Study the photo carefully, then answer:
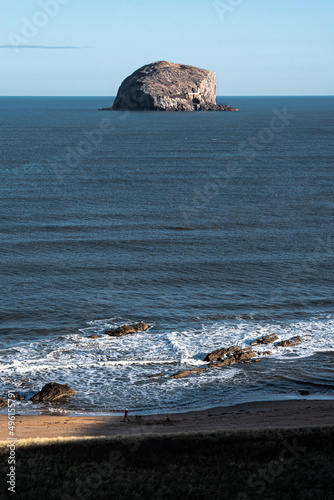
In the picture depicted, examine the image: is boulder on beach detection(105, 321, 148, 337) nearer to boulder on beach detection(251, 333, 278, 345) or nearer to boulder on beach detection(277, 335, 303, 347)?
boulder on beach detection(251, 333, 278, 345)

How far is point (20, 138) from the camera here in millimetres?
189625

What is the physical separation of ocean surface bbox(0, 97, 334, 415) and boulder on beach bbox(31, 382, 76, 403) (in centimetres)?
58

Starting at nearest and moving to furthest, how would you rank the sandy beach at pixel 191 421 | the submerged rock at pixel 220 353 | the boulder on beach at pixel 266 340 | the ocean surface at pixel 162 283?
1. the sandy beach at pixel 191 421
2. the ocean surface at pixel 162 283
3. the submerged rock at pixel 220 353
4. the boulder on beach at pixel 266 340

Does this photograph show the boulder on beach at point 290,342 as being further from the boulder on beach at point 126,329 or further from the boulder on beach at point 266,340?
the boulder on beach at point 126,329

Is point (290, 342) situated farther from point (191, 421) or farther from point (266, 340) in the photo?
point (191, 421)

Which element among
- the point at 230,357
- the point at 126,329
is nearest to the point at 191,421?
the point at 230,357

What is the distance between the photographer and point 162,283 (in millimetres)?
62812

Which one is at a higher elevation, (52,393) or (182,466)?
(182,466)

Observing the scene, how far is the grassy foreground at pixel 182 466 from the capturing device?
2723 cm

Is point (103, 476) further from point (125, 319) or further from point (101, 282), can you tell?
point (101, 282)

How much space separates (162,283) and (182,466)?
113 feet

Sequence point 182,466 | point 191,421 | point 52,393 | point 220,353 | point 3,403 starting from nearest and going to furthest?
point 182,466
point 191,421
point 3,403
point 52,393
point 220,353

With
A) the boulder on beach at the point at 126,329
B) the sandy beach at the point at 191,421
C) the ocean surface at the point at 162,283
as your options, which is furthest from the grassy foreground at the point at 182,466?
the boulder on beach at the point at 126,329

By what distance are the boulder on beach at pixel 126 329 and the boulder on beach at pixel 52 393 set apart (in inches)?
380
